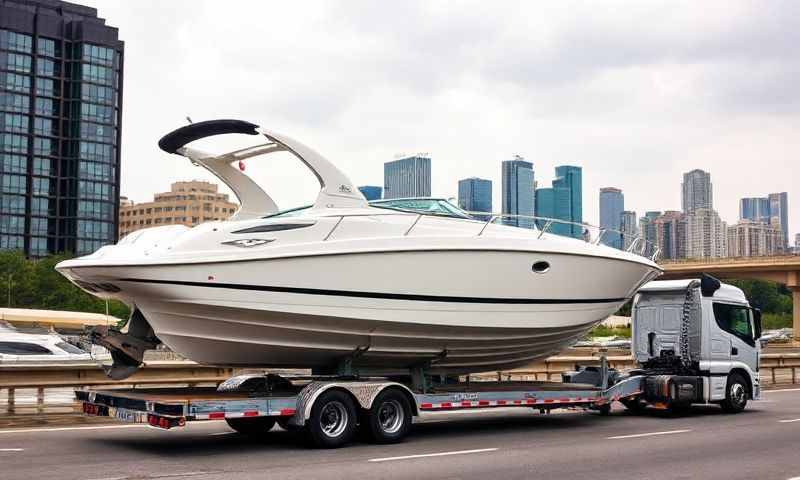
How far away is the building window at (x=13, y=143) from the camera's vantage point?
100562mm

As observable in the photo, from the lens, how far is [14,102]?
101750 millimetres

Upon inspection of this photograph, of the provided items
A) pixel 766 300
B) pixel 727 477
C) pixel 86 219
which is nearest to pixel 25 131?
pixel 86 219

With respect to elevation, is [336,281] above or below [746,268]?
below

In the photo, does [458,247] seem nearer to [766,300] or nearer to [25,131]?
[25,131]

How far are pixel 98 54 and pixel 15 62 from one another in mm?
9461

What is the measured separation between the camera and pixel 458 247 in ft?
38.9

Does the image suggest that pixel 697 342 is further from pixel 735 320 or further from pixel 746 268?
pixel 746 268

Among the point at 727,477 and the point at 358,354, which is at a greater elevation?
the point at 358,354

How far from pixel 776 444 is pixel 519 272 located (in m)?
3.91

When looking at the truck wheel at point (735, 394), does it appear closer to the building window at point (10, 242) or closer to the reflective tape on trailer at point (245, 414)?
the reflective tape on trailer at point (245, 414)

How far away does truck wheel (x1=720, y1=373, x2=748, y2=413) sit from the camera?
1539 cm

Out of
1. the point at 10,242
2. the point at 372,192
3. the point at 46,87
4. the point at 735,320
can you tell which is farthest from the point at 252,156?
the point at 46,87

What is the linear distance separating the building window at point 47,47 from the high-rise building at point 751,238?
120141mm

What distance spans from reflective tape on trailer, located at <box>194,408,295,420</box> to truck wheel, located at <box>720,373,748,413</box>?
330 inches
